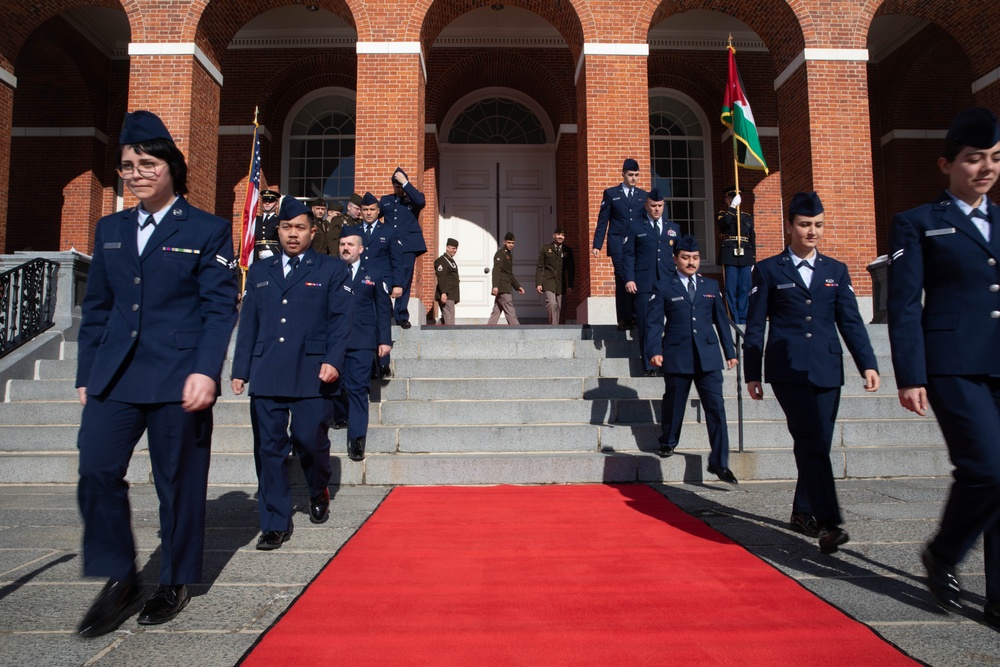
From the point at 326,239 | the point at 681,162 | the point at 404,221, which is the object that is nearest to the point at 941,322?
the point at 404,221

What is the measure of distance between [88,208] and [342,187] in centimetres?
545

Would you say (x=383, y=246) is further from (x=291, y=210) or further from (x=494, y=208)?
(x=494, y=208)

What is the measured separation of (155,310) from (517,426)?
420cm

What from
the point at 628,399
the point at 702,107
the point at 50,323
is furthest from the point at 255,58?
the point at 628,399

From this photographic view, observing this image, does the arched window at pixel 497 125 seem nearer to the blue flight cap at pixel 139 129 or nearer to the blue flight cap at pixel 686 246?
the blue flight cap at pixel 686 246

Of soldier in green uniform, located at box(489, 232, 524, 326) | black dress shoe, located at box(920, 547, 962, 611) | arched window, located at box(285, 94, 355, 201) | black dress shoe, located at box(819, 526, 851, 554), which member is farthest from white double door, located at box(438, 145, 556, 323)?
black dress shoe, located at box(920, 547, 962, 611)

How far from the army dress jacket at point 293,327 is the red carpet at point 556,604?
1.03m

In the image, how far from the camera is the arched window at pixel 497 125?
16.3m

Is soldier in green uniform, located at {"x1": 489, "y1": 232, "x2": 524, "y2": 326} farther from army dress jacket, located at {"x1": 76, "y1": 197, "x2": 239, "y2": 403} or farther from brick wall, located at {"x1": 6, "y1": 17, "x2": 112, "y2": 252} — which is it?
army dress jacket, located at {"x1": 76, "y1": 197, "x2": 239, "y2": 403}

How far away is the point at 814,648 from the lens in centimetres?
242

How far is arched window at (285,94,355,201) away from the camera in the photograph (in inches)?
637

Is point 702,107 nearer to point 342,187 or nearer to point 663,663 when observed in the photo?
point 342,187

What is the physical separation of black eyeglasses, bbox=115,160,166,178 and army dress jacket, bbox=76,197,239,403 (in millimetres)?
178

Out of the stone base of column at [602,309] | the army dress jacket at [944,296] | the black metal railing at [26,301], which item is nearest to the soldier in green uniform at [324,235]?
the black metal railing at [26,301]
